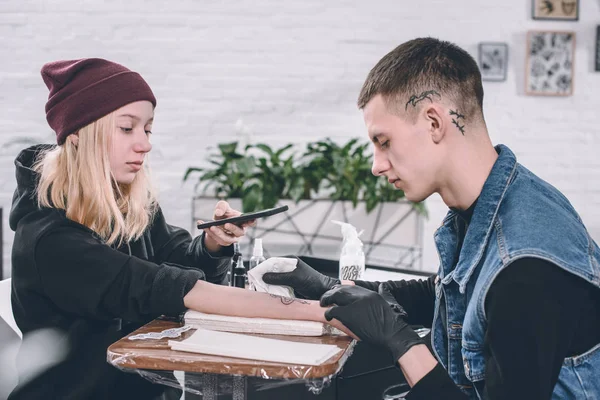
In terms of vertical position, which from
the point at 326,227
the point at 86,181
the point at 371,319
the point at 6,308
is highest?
the point at 86,181

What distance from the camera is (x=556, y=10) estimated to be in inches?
163

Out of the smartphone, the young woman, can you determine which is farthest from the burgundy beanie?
the smartphone

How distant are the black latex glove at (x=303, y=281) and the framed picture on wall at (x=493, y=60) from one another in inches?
120

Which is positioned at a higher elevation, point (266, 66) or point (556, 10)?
point (556, 10)

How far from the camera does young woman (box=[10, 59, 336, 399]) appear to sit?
1.26m

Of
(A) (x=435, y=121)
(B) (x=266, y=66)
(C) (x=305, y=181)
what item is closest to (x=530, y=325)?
(A) (x=435, y=121)

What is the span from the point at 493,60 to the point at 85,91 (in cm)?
328

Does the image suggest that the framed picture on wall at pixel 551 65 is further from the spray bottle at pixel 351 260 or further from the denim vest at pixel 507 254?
the denim vest at pixel 507 254

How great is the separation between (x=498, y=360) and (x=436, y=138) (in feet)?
1.34

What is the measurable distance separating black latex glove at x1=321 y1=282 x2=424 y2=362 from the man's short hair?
1.15ft

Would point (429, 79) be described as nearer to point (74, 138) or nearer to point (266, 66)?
point (74, 138)

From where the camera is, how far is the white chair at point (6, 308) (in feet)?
5.15

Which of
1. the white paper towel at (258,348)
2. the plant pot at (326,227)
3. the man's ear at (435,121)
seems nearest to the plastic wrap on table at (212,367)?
the white paper towel at (258,348)

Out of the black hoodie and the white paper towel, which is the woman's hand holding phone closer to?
the black hoodie
